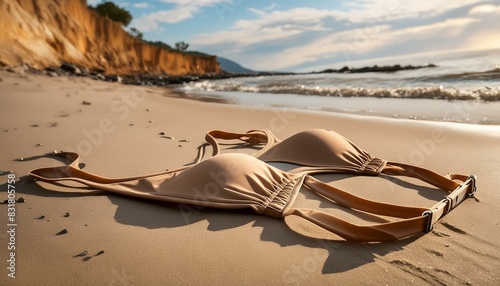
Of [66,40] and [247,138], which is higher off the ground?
[66,40]

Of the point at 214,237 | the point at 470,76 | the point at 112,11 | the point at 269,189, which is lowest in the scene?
the point at 214,237

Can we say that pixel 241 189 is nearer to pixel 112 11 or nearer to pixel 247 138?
pixel 247 138

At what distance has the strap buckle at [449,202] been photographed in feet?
5.94

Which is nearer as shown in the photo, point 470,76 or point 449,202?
point 449,202

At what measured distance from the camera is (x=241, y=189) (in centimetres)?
218

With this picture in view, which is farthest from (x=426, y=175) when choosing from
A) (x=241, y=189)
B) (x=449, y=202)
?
(x=241, y=189)

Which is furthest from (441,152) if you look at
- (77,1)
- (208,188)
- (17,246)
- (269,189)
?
(77,1)

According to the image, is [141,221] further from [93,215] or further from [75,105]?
[75,105]

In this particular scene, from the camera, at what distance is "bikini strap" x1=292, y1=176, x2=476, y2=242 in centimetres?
174

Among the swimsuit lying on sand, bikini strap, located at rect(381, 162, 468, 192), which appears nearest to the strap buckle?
the swimsuit lying on sand

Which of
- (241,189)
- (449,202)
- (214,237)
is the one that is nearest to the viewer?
(214,237)

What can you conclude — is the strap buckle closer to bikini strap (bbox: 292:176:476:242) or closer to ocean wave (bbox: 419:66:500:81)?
bikini strap (bbox: 292:176:476:242)

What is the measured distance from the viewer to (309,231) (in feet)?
6.23

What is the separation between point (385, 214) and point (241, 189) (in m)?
0.91
